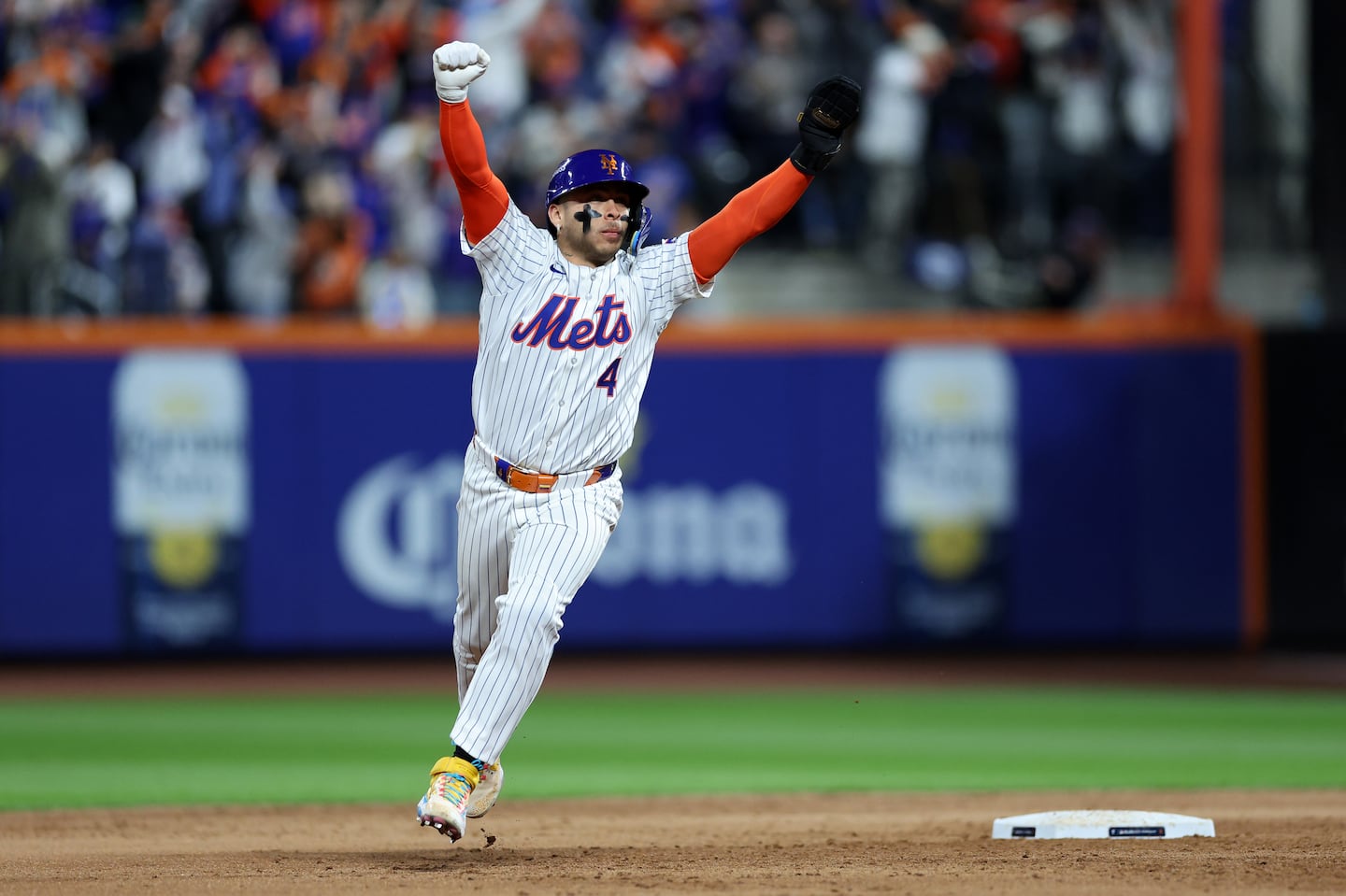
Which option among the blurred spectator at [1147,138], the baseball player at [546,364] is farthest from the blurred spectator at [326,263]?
the baseball player at [546,364]

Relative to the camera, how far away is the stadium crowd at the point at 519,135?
13445 mm

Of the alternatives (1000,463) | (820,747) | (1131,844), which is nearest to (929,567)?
(1000,463)

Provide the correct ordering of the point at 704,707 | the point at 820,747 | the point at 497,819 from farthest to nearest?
the point at 704,707
the point at 820,747
the point at 497,819

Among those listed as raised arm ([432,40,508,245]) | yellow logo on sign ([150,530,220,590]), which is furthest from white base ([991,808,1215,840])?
yellow logo on sign ([150,530,220,590])

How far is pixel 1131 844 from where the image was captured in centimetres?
609

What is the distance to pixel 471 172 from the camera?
19.5ft

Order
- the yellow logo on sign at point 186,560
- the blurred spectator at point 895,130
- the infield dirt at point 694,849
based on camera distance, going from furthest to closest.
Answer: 1. the blurred spectator at point 895,130
2. the yellow logo on sign at point 186,560
3. the infield dirt at point 694,849

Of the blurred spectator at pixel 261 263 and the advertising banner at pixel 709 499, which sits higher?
the blurred spectator at pixel 261 263

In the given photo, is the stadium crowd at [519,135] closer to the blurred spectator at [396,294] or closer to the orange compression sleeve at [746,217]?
the blurred spectator at [396,294]

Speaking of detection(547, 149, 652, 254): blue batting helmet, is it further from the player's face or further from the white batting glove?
the white batting glove

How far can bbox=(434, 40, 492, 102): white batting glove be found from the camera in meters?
5.86

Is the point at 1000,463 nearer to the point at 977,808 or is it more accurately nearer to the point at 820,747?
the point at 820,747

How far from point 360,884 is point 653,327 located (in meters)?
1.91

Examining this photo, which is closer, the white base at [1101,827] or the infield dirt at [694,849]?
the infield dirt at [694,849]
